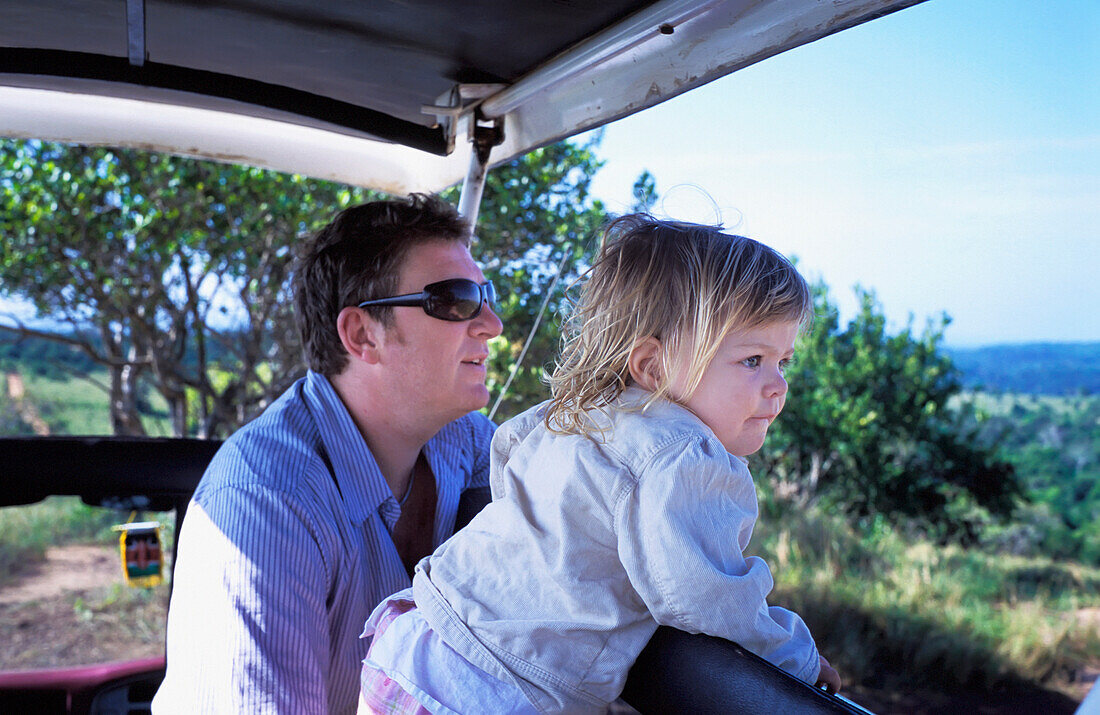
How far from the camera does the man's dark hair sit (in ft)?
8.03

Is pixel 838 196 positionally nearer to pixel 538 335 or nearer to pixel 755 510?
pixel 538 335

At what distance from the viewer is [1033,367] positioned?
6180 millimetres

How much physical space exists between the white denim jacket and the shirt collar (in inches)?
22.5

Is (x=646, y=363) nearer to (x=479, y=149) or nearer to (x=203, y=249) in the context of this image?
(x=479, y=149)

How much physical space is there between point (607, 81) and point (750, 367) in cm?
65

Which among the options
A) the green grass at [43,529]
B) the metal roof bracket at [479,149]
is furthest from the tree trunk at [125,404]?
the metal roof bracket at [479,149]

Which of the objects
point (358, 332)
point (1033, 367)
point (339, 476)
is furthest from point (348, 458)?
point (1033, 367)

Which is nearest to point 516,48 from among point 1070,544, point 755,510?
point 755,510

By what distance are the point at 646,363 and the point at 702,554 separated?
390 mm

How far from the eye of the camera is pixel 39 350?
8344mm

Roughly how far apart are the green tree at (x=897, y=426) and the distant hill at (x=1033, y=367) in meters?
0.15

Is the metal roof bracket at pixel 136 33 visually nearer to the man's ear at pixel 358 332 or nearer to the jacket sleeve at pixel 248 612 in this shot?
the man's ear at pixel 358 332

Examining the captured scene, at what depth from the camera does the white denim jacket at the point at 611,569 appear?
127 cm

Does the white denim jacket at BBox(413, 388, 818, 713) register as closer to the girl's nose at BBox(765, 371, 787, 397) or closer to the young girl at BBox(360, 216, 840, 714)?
the young girl at BBox(360, 216, 840, 714)
